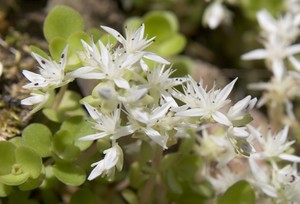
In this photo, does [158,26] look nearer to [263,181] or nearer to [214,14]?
[214,14]

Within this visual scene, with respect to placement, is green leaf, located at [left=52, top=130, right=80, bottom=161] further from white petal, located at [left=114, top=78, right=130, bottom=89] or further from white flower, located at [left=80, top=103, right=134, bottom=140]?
white petal, located at [left=114, top=78, right=130, bottom=89]

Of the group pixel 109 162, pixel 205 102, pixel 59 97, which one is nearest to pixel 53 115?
pixel 59 97

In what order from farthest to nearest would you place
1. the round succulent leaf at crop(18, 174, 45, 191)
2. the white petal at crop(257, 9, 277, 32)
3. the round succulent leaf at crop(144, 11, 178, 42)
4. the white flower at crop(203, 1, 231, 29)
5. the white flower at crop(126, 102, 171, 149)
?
the white flower at crop(203, 1, 231, 29)
the white petal at crop(257, 9, 277, 32)
the round succulent leaf at crop(144, 11, 178, 42)
the round succulent leaf at crop(18, 174, 45, 191)
the white flower at crop(126, 102, 171, 149)

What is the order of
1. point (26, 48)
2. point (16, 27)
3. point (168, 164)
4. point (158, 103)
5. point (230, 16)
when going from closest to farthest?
point (158, 103) < point (168, 164) < point (26, 48) < point (16, 27) < point (230, 16)

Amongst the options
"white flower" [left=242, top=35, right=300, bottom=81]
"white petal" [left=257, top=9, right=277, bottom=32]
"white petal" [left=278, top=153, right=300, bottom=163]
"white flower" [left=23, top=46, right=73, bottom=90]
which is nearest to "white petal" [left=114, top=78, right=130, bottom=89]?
"white flower" [left=23, top=46, right=73, bottom=90]

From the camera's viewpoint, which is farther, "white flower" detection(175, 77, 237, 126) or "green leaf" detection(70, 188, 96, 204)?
"green leaf" detection(70, 188, 96, 204)

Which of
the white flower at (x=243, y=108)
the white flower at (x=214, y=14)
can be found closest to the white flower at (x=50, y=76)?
the white flower at (x=243, y=108)

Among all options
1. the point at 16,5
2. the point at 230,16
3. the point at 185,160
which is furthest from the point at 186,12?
the point at 185,160

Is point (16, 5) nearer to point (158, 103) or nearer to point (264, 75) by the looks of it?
point (158, 103)
